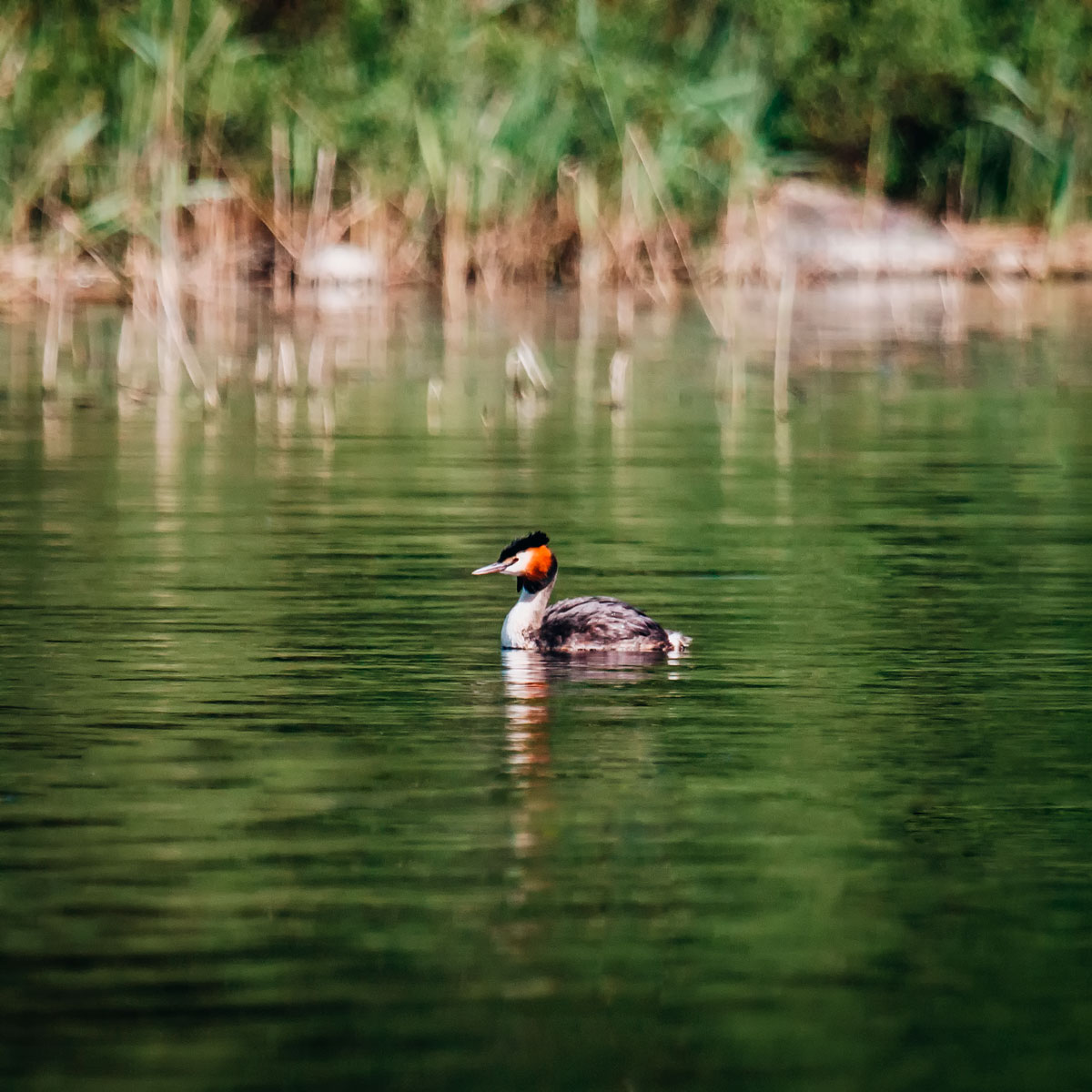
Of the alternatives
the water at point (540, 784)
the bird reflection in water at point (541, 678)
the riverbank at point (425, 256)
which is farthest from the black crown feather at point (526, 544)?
the riverbank at point (425, 256)

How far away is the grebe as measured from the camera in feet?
30.6

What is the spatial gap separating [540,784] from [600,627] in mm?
2261

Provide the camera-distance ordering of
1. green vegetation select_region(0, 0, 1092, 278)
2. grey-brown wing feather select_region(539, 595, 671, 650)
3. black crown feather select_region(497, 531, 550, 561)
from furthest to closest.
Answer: green vegetation select_region(0, 0, 1092, 278)
black crown feather select_region(497, 531, 550, 561)
grey-brown wing feather select_region(539, 595, 671, 650)

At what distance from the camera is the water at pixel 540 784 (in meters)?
5.15

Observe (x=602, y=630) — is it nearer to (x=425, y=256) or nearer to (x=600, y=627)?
(x=600, y=627)

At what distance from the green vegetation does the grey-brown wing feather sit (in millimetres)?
12718

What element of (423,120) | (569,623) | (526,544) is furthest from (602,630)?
(423,120)

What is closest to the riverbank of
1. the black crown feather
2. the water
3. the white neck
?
the water

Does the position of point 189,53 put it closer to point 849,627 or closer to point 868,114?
point 868,114

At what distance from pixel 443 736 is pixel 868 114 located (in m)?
31.7

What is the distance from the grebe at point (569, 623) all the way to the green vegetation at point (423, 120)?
40.5 ft

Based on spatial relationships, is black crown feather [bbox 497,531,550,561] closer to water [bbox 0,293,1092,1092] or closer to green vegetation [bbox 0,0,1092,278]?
water [bbox 0,293,1092,1092]

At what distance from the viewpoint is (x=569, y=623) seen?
9461 millimetres

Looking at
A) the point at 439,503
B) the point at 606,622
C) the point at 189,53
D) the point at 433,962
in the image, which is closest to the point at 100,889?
the point at 433,962
